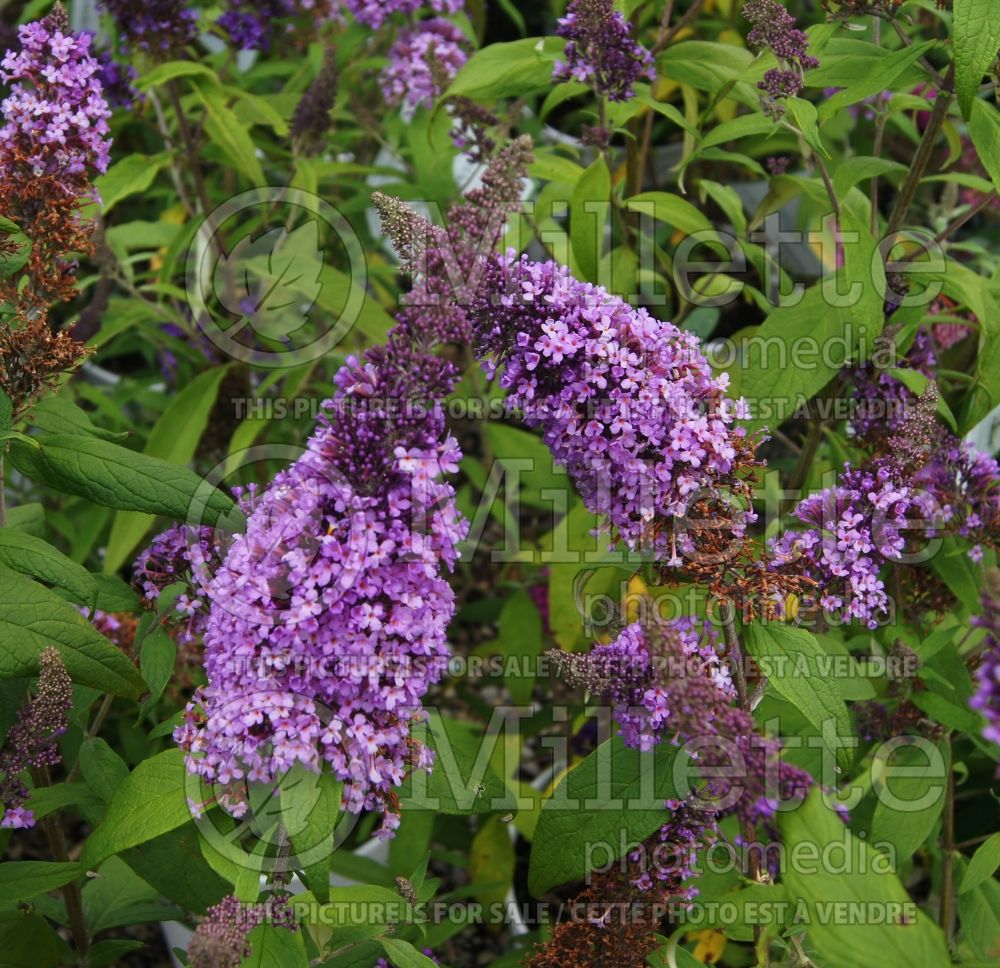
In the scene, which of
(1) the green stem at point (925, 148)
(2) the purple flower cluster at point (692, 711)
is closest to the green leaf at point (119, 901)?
(2) the purple flower cluster at point (692, 711)

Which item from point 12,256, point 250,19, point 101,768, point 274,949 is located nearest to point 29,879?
point 101,768

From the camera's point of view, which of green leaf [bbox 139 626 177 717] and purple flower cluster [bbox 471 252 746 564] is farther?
green leaf [bbox 139 626 177 717]

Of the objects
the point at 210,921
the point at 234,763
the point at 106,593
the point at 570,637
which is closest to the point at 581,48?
the point at 570,637

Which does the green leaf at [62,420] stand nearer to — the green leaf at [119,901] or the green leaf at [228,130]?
the green leaf at [119,901]

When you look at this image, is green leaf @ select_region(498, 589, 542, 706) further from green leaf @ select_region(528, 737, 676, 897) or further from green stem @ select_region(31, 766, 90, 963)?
green stem @ select_region(31, 766, 90, 963)

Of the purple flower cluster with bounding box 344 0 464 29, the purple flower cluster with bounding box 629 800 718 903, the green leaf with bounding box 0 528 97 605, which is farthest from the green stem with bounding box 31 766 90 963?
the purple flower cluster with bounding box 344 0 464 29

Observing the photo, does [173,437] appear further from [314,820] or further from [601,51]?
[314,820]
